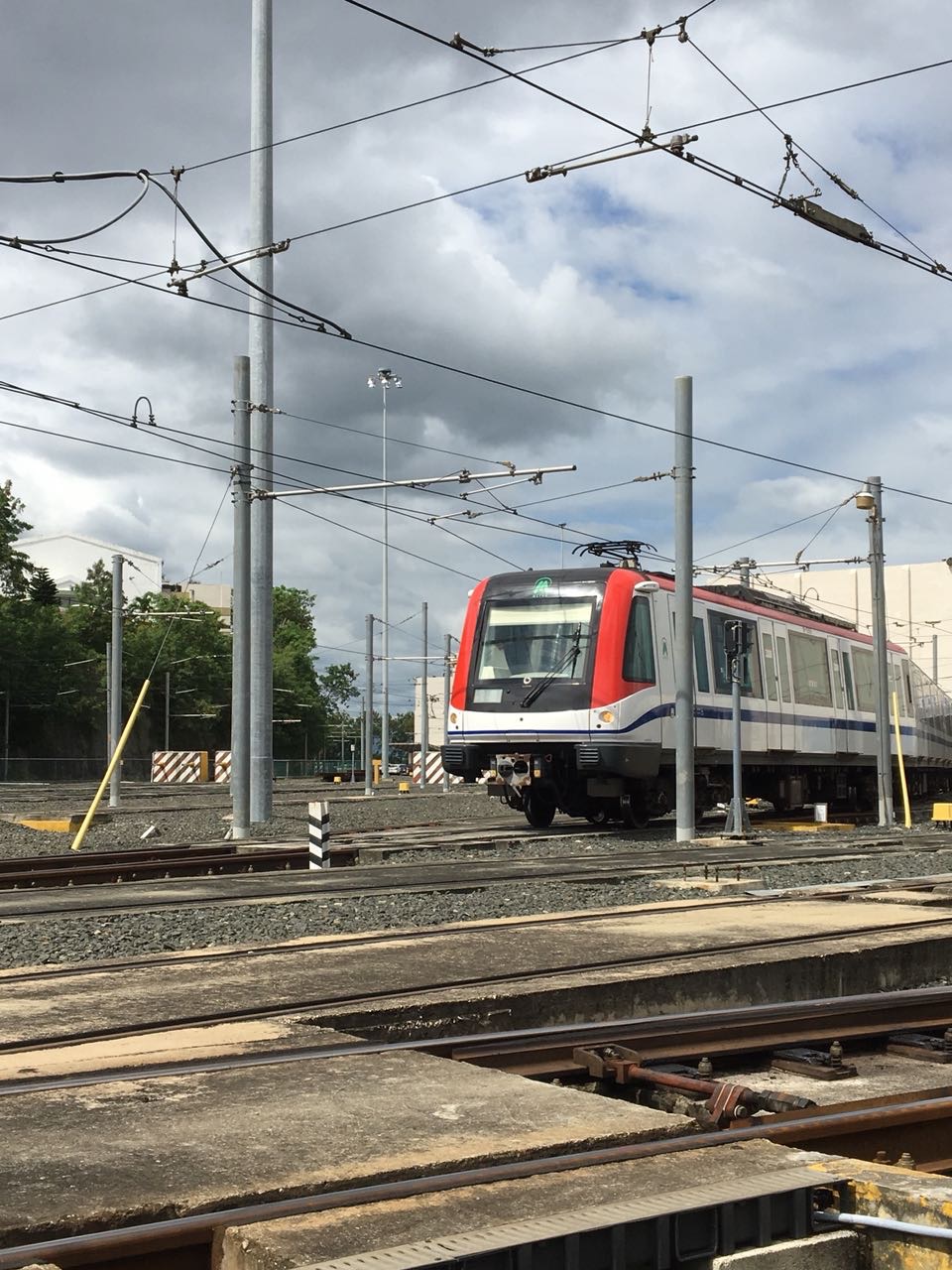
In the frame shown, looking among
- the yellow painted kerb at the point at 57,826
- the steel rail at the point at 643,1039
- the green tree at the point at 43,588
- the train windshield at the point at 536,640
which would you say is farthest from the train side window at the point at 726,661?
the green tree at the point at 43,588

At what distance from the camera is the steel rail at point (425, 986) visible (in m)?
5.75

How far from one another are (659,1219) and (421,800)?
30394mm

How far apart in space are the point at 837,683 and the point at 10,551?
143 ft

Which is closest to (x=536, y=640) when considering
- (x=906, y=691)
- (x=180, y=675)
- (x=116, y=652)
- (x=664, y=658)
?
(x=664, y=658)

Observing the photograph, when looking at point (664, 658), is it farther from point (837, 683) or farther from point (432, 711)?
point (432, 711)

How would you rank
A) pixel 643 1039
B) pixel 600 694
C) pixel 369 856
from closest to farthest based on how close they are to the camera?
pixel 643 1039
pixel 369 856
pixel 600 694

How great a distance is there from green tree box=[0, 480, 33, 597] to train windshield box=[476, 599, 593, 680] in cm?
4388

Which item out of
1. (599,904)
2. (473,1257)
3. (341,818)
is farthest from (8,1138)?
(341,818)

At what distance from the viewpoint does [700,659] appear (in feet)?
66.1

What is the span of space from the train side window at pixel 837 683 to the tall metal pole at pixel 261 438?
10209mm

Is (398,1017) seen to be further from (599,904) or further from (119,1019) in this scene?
(599,904)

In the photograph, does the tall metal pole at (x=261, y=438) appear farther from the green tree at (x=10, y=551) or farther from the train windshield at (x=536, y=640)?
the green tree at (x=10, y=551)

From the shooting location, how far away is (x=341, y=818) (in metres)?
24.6

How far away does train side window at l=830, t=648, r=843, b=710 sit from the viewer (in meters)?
24.9
